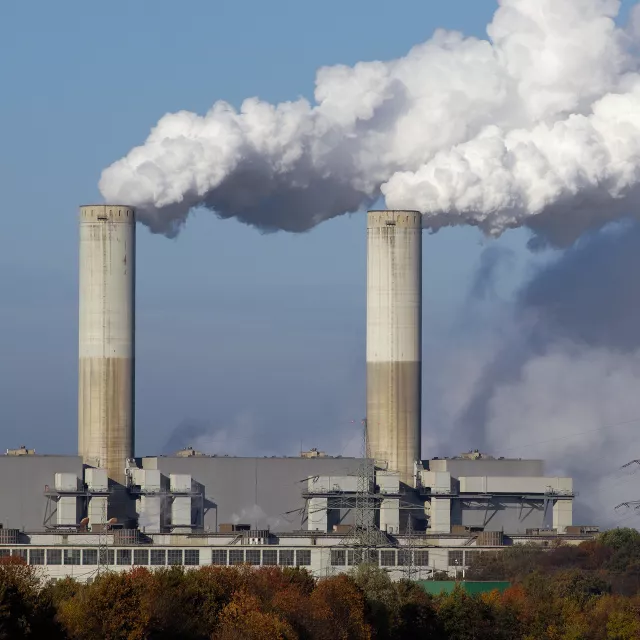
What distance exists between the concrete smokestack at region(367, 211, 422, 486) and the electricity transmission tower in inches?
44.5

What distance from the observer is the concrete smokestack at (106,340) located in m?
83.3

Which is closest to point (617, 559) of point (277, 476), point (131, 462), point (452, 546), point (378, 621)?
point (452, 546)

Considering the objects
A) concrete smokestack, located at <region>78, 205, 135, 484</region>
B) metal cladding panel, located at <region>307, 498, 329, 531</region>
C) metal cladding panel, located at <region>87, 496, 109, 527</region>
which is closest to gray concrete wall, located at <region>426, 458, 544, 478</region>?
metal cladding panel, located at <region>307, 498, 329, 531</region>

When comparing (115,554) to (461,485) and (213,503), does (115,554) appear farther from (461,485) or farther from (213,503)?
(461,485)

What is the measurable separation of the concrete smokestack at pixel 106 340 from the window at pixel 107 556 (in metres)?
3.83

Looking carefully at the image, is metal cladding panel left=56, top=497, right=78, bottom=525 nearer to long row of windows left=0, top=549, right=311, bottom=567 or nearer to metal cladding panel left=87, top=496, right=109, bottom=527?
metal cladding panel left=87, top=496, right=109, bottom=527

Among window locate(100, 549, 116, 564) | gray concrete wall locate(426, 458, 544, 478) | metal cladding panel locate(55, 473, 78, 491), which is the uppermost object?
gray concrete wall locate(426, 458, 544, 478)

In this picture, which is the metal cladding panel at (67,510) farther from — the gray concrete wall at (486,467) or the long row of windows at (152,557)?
the gray concrete wall at (486,467)

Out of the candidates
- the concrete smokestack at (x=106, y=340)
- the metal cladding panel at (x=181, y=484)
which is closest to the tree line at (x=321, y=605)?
the metal cladding panel at (x=181, y=484)

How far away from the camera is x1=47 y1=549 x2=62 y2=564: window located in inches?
3206

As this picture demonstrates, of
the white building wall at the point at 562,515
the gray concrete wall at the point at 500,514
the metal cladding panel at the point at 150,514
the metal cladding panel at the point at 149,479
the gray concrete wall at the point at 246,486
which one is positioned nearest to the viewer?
the metal cladding panel at the point at 149,479

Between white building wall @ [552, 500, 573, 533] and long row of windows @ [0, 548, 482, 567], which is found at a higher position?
white building wall @ [552, 500, 573, 533]

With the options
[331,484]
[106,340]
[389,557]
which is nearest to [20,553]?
[106,340]

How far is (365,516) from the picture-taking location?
83625 mm
